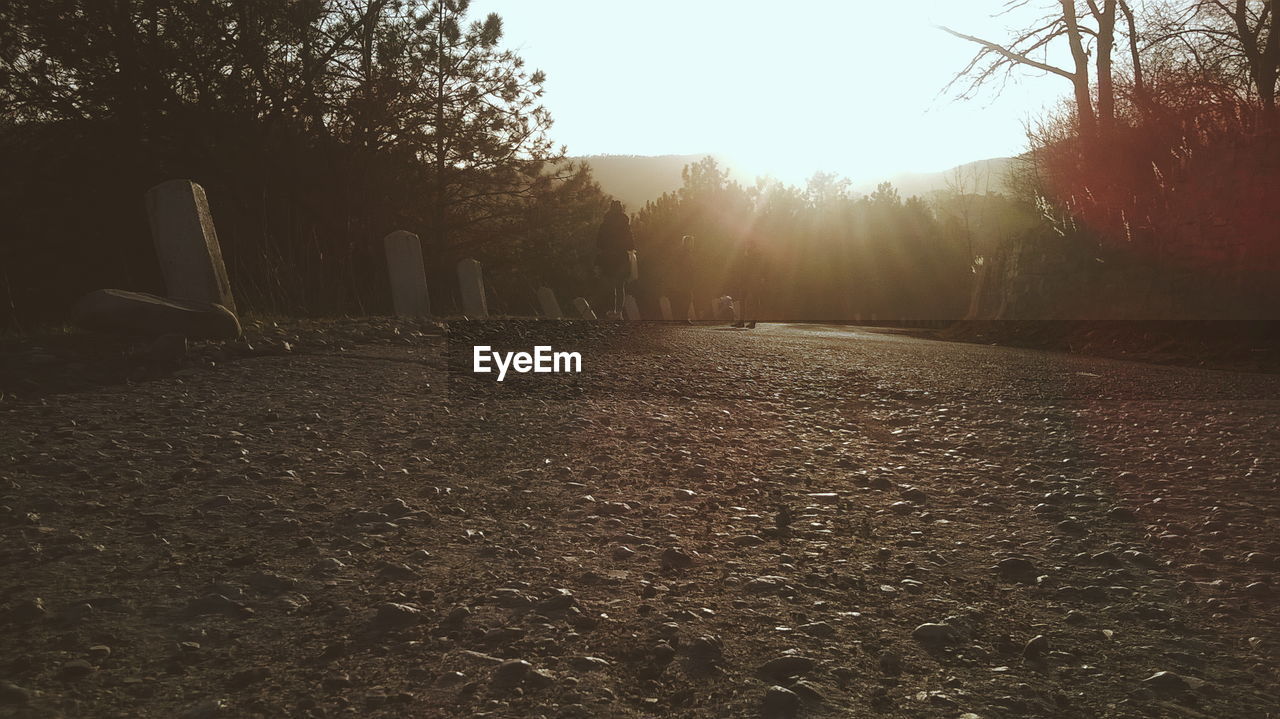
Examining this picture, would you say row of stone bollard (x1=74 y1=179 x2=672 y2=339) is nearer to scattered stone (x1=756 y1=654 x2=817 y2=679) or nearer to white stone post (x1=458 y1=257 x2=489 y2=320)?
white stone post (x1=458 y1=257 x2=489 y2=320)

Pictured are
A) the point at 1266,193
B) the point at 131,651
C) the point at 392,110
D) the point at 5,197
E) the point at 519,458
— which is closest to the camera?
the point at 131,651

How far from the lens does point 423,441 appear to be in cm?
424

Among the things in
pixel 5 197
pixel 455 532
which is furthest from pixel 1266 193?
pixel 5 197

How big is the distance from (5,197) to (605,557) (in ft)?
39.3

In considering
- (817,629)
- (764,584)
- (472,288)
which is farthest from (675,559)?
(472,288)

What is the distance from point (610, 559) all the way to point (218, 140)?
474 inches

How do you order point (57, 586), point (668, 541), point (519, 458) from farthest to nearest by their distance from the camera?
point (519, 458) < point (668, 541) < point (57, 586)

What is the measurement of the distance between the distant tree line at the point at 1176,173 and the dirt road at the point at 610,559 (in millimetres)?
6624

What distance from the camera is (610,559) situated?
2799 millimetres

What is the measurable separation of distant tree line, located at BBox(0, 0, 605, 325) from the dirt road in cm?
544

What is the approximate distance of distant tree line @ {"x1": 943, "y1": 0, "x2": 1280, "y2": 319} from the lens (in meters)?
10.2

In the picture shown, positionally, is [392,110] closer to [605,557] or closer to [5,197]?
[5,197]

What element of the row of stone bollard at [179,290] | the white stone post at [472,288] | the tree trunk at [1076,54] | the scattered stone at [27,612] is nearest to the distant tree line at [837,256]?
the tree trunk at [1076,54]

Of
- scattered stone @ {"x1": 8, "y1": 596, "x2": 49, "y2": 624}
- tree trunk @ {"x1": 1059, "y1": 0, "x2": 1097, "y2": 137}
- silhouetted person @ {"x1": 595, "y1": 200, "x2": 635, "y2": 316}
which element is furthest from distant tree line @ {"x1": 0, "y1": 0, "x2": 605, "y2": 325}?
tree trunk @ {"x1": 1059, "y1": 0, "x2": 1097, "y2": 137}
